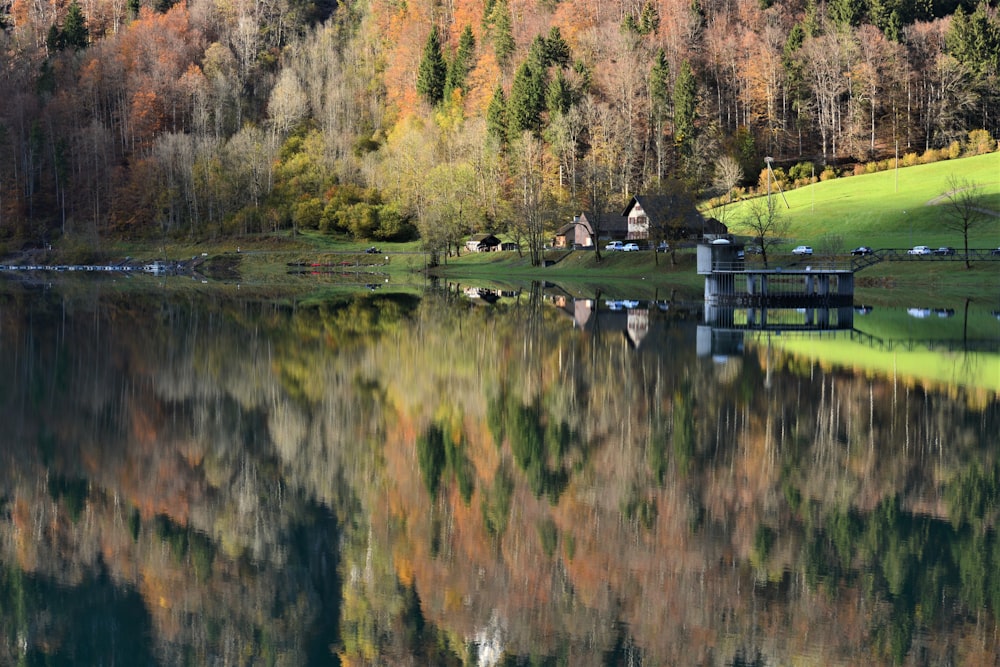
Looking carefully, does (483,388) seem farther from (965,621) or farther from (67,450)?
(965,621)

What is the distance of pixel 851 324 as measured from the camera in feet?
182

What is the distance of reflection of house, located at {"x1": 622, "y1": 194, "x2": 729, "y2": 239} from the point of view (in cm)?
9450

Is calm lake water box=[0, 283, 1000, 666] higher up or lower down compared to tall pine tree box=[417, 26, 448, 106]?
lower down

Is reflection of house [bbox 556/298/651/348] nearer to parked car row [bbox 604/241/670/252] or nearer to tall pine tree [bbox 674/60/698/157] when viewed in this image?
parked car row [bbox 604/241/670/252]

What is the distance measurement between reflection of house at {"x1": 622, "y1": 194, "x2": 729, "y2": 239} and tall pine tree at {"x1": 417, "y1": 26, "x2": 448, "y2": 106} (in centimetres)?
5038

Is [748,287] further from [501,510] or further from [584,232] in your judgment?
[501,510]

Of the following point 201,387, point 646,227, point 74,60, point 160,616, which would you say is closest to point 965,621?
point 160,616

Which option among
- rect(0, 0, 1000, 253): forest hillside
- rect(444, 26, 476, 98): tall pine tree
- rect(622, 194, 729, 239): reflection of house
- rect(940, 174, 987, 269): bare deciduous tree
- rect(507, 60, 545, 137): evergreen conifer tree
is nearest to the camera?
rect(940, 174, 987, 269): bare deciduous tree

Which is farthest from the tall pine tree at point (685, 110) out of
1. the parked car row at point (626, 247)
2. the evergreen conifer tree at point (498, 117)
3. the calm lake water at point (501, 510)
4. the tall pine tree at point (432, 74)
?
the calm lake water at point (501, 510)

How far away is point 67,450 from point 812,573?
1765cm

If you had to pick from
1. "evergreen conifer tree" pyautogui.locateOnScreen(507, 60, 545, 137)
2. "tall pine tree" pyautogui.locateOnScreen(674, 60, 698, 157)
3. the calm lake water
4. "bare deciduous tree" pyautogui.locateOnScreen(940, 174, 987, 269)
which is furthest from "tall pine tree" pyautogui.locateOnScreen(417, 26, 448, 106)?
the calm lake water

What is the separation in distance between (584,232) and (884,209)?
3262 centimetres

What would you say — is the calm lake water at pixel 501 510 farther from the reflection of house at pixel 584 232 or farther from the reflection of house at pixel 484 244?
the reflection of house at pixel 484 244

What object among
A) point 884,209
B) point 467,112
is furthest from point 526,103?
point 884,209
